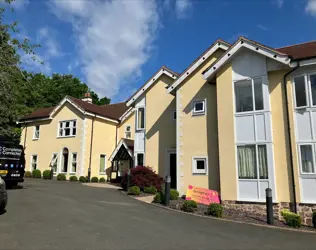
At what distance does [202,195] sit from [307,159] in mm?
5207

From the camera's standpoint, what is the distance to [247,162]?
13.7 meters

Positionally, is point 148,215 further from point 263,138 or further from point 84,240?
point 263,138

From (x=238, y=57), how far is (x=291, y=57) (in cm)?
260

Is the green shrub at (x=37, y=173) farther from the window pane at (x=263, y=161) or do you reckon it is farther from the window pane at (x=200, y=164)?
the window pane at (x=263, y=161)

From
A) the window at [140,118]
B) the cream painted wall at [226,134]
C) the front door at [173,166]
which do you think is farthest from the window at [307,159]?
the window at [140,118]

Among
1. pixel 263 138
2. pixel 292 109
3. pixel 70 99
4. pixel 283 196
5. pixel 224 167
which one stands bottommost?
pixel 283 196

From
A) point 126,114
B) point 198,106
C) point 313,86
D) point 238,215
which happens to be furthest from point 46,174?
point 313,86

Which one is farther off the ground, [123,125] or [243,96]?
[123,125]

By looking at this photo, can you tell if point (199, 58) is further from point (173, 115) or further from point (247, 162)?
point (247, 162)

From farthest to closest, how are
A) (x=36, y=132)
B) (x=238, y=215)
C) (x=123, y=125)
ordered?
(x=36, y=132) → (x=123, y=125) → (x=238, y=215)

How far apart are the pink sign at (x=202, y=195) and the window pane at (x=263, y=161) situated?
2561 millimetres

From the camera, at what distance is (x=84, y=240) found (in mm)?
7262

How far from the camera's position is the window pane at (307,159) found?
41.5ft

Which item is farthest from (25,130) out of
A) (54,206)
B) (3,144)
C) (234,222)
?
(234,222)
